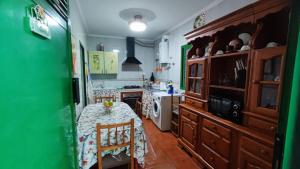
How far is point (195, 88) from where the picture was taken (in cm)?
248

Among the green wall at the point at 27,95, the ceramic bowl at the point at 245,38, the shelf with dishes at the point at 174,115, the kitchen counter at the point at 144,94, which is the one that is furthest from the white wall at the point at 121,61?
the green wall at the point at 27,95

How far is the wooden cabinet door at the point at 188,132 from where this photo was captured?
231 centimetres

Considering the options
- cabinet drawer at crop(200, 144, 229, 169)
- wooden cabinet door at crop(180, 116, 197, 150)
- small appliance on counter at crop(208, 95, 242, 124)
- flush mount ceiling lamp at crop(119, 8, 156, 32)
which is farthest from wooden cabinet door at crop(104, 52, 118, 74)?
cabinet drawer at crop(200, 144, 229, 169)

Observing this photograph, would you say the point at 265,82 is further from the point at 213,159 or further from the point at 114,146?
the point at 114,146

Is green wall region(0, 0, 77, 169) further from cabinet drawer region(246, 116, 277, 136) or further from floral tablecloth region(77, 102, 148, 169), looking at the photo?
cabinet drawer region(246, 116, 277, 136)

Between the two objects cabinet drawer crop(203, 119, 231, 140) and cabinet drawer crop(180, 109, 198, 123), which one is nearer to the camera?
cabinet drawer crop(203, 119, 231, 140)

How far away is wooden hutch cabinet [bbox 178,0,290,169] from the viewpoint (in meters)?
1.37

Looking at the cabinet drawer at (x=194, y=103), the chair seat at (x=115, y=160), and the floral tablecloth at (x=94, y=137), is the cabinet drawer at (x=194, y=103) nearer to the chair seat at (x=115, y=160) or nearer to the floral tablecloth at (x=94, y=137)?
the floral tablecloth at (x=94, y=137)

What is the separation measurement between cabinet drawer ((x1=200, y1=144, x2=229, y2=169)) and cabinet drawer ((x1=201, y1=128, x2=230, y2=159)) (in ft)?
0.20

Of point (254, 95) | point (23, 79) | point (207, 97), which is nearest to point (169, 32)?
point (207, 97)

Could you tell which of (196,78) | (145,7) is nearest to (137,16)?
(145,7)

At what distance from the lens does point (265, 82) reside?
55.8 inches

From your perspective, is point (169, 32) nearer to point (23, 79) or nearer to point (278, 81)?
point (278, 81)

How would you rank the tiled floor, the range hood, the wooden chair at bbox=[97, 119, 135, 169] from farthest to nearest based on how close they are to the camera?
the range hood < the tiled floor < the wooden chair at bbox=[97, 119, 135, 169]
